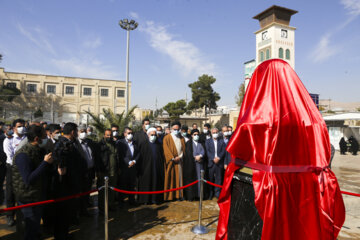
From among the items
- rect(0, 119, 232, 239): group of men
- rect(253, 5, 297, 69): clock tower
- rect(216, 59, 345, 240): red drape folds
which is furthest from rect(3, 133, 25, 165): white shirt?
rect(253, 5, 297, 69): clock tower

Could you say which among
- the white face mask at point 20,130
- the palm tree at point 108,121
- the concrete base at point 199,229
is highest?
the palm tree at point 108,121

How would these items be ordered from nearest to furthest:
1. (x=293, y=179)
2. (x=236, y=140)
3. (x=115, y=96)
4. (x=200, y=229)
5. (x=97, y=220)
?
(x=293, y=179), (x=236, y=140), (x=200, y=229), (x=97, y=220), (x=115, y=96)

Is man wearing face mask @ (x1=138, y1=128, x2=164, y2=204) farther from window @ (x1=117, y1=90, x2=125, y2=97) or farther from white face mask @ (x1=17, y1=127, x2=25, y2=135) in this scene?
window @ (x1=117, y1=90, x2=125, y2=97)

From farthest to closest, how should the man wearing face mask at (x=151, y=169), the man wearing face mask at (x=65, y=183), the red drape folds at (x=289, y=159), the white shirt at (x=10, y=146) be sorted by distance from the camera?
the man wearing face mask at (x=151, y=169), the white shirt at (x=10, y=146), the man wearing face mask at (x=65, y=183), the red drape folds at (x=289, y=159)

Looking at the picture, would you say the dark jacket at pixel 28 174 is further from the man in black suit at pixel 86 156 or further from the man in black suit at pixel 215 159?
the man in black suit at pixel 215 159

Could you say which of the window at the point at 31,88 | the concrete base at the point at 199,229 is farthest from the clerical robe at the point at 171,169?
the window at the point at 31,88

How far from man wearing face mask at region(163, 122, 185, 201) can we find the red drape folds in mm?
3638

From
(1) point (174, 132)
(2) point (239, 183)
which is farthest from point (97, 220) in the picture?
(2) point (239, 183)

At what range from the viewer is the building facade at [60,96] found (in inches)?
1743

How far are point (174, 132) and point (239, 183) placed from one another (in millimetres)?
3767

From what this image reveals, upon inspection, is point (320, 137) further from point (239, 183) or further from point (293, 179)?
point (239, 183)

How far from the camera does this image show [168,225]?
14.3ft

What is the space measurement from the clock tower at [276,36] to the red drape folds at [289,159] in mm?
38160

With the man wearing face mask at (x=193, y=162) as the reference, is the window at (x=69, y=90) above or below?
above
